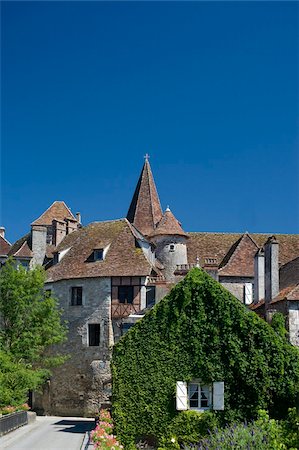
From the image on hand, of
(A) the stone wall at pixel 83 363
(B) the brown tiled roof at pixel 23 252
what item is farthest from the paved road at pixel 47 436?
(B) the brown tiled roof at pixel 23 252

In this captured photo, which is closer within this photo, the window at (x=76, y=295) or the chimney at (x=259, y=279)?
the chimney at (x=259, y=279)

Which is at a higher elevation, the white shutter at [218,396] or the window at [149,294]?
the window at [149,294]

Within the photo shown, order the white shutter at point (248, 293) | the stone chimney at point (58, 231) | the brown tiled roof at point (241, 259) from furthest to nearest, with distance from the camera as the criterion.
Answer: the stone chimney at point (58, 231), the brown tiled roof at point (241, 259), the white shutter at point (248, 293)

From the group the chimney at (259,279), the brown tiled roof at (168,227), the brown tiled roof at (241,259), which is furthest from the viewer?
the brown tiled roof at (168,227)

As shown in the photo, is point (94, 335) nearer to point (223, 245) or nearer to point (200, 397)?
point (223, 245)

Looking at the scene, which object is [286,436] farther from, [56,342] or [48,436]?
[56,342]

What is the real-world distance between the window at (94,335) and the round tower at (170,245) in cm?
595

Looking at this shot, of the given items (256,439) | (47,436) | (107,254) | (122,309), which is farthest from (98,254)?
(256,439)

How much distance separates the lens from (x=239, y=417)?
16.3 meters

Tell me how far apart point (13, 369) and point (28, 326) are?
14.9ft

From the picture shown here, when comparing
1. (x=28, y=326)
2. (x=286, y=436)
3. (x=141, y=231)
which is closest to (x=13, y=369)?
(x=28, y=326)

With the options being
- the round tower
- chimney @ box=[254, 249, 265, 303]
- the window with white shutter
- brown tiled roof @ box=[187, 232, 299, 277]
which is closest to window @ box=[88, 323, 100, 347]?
the round tower

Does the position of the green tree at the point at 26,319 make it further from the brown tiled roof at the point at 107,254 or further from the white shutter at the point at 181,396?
the white shutter at the point at 181,396

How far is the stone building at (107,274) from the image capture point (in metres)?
36.4
